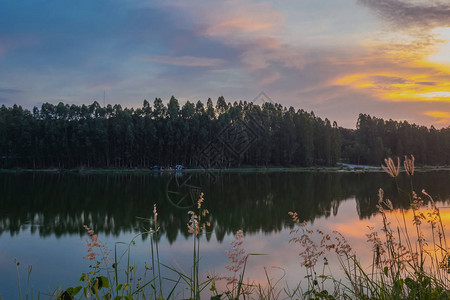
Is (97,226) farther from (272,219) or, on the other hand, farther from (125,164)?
(125,164)

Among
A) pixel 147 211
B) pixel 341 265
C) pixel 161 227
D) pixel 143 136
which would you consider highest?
pixel 143 136

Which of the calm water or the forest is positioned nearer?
the calm water

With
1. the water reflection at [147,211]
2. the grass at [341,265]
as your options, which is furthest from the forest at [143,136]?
the grass at [341,265]

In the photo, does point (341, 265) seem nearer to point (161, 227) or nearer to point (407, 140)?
point (161, 227)

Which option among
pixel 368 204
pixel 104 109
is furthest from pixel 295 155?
pixel 368 204

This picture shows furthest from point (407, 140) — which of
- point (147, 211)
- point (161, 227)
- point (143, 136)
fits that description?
point (161, 227)

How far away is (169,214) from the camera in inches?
703

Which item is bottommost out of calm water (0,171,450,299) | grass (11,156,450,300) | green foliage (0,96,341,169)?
calm water (0,171,450,299)

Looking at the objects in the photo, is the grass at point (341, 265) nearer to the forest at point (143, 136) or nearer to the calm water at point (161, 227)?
the calm water at point (161, 227)

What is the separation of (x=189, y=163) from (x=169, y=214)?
47.9 meters

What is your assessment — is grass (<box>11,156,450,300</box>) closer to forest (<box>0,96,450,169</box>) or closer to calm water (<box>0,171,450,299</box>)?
calm water (<box>0,171,450,299</box>)

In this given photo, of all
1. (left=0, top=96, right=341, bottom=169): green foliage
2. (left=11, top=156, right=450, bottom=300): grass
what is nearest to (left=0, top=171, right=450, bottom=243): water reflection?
(left=11, top=156, right=450, bottom=300): grass

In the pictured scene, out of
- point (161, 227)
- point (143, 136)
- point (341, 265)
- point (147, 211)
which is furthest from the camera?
point (143, 136)

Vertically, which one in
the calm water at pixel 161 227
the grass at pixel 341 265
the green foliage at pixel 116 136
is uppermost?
the green foliage at pixel 116 136
